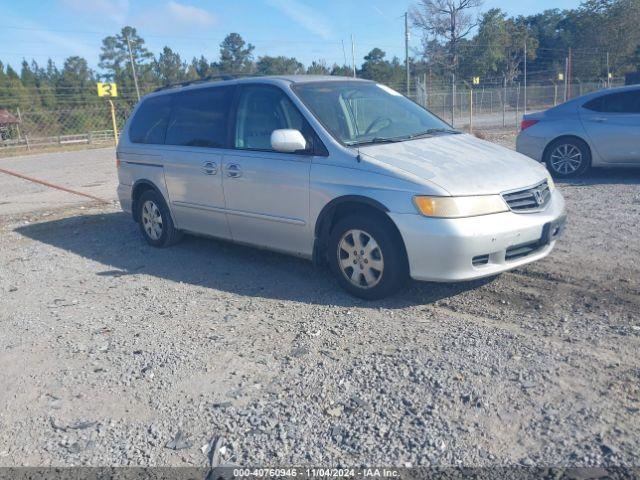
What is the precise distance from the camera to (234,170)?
5.74 metres

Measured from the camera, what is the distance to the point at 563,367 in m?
3.55

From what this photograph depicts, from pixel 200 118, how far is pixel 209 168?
2.14 feet

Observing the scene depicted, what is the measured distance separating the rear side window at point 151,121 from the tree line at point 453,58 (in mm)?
15201

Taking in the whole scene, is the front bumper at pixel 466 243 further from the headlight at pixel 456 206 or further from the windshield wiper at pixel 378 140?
the windshield wiper at pixel 378 140

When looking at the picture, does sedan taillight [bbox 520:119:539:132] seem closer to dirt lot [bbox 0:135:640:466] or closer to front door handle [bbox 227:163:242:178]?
dirt lot [bbox 0:135:640:466]

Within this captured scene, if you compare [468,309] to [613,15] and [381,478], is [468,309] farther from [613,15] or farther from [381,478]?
[613,15]

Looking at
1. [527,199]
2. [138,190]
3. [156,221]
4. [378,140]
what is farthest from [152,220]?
[527,199]

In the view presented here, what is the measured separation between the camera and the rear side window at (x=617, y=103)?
9.38m

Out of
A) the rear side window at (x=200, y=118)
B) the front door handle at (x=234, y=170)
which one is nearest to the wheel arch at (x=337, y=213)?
the front door handle at (x=234, y=170)

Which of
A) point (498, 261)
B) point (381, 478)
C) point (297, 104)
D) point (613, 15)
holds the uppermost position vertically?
point (613, 15)

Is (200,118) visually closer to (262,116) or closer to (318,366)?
(262,116)

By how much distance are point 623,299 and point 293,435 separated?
9.55 ft

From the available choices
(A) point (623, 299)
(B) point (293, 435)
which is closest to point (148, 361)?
(B) point (293, 435)

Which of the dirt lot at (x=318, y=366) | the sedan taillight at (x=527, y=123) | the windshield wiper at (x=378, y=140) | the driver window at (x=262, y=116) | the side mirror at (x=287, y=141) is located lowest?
the dirt lot at (x=318, y=366)
